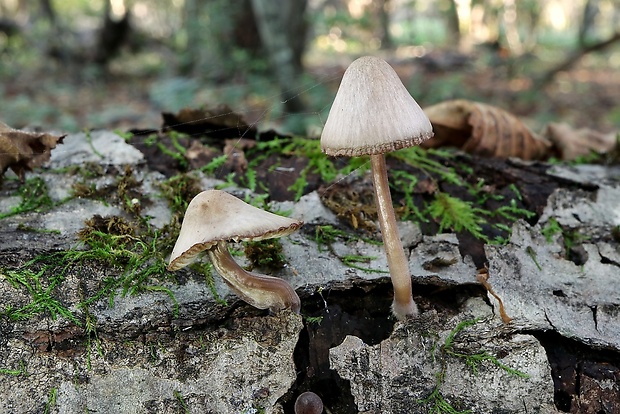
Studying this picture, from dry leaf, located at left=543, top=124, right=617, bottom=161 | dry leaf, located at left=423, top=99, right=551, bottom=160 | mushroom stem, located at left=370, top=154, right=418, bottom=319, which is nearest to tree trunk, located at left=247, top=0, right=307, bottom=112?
dry leaf, located at left=423, top=99, right=551, bottom=160

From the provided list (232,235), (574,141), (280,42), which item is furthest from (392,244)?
(280,42)

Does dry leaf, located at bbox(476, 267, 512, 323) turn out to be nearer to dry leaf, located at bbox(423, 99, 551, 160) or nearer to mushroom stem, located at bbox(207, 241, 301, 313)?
mushroom stem, located at bbox(207, 241, 301, 313)

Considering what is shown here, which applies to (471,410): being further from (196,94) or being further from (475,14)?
(475,14)

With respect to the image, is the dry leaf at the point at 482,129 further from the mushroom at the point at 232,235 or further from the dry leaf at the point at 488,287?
the mushroom at the point at 232,235

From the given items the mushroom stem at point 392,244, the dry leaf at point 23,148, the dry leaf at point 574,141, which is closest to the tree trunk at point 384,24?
the dry leaf at point 574,141

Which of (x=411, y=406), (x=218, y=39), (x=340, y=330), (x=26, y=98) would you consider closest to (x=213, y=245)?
(x=340, y=330)

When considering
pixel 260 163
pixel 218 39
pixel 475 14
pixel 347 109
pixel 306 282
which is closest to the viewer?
pixel 347 109
